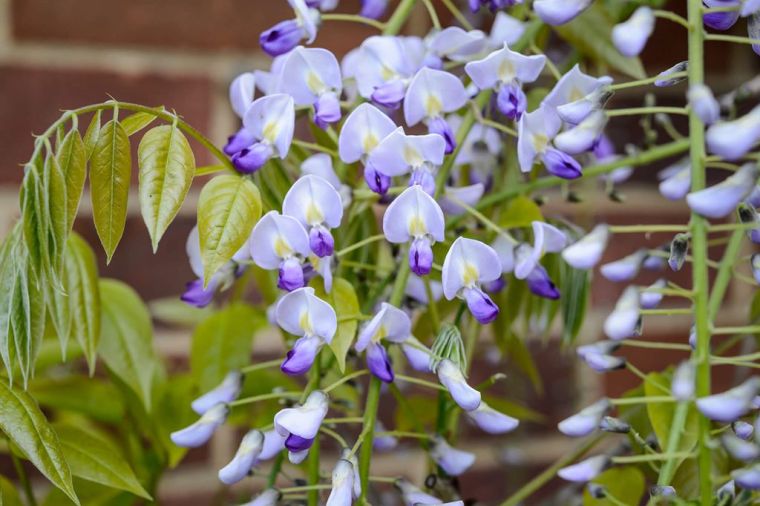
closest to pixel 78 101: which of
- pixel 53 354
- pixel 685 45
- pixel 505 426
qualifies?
pixel 53 354

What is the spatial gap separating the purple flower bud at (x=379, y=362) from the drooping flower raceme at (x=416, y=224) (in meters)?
0.04

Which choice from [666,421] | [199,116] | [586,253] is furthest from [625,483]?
[199,116]

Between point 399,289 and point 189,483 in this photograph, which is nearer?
point 399,289

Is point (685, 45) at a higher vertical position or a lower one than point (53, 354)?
higher

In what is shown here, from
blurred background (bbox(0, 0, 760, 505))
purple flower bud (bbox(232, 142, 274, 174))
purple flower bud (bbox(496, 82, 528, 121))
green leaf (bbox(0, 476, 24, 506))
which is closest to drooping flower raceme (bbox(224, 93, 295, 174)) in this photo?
purple flower bud (bbox(232, 142, 274, 174))

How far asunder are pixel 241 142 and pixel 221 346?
0.59ft

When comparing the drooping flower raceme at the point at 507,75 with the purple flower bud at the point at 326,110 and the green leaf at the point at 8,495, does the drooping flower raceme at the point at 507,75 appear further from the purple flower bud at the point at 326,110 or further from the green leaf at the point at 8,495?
the green leaf at the point at 8,495

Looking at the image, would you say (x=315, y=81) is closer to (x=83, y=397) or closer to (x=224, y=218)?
(x=224, y=218)

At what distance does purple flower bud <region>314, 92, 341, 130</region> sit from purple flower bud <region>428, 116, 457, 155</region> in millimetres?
46

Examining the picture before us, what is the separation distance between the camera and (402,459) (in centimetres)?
98

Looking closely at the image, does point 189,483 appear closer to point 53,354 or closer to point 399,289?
point 53,354

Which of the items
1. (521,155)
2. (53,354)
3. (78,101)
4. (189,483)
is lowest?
(189,483)

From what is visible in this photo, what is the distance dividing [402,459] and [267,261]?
61cm

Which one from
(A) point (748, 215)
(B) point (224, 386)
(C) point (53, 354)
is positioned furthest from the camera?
(C) point (53, 354)
